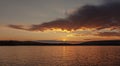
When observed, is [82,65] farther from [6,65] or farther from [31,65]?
[6,65]

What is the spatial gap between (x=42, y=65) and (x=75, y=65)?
9.81 m

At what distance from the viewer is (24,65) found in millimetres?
55062

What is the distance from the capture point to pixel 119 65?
182 feet

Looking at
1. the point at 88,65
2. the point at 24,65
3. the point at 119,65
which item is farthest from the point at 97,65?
the point at 24,65

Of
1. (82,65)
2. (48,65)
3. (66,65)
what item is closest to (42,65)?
(48,65)

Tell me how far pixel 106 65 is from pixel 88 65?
5.47 meters

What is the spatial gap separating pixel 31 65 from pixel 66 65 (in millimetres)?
10311

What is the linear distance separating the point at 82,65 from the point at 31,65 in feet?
48.7

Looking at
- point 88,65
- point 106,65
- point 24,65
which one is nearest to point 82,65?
point 88,65

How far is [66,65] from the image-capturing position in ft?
187

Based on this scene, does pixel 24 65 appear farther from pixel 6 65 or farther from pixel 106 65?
pixel 106 65

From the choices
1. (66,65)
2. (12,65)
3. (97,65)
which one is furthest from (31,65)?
(97,65)

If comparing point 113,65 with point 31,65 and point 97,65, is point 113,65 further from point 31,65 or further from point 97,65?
point 31,65

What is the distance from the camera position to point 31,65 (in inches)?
2158
